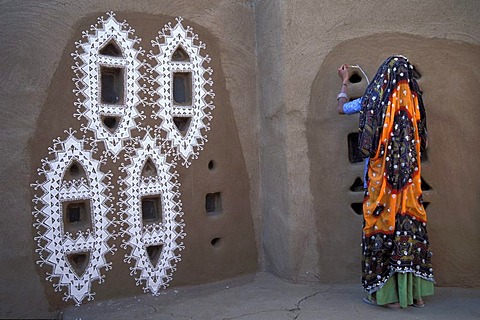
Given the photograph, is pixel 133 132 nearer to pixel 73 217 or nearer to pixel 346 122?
pixel 73 217

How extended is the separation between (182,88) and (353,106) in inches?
53.5

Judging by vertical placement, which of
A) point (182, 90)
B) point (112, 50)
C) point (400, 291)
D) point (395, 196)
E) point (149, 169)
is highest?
point (112, 50)

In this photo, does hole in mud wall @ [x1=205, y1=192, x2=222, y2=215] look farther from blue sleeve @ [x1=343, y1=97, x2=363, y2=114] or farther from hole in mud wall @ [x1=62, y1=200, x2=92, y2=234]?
blue sleeve @ [x1=343, y1=97, x2=363, y2=114]

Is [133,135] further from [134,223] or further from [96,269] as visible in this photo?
[96,269]

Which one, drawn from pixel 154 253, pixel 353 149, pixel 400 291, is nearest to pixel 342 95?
pixel 353 149

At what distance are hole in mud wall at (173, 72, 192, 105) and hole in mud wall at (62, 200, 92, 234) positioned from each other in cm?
107

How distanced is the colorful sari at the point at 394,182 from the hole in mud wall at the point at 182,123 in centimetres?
137

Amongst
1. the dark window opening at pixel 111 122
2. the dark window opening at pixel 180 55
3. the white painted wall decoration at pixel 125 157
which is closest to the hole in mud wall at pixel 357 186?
the white painted wall decoration at pixel 125 157

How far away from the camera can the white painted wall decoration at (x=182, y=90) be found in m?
3.96

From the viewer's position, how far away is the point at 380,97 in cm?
338

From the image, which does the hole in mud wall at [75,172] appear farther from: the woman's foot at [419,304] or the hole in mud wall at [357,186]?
the woman's foot at [419,304]

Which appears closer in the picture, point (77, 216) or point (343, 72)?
point (77, 216)

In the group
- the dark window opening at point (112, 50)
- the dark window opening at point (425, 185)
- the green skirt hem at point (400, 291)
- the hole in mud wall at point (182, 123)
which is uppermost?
the dark window opening at point (112, 50)

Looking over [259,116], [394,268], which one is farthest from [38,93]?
[394,268]
